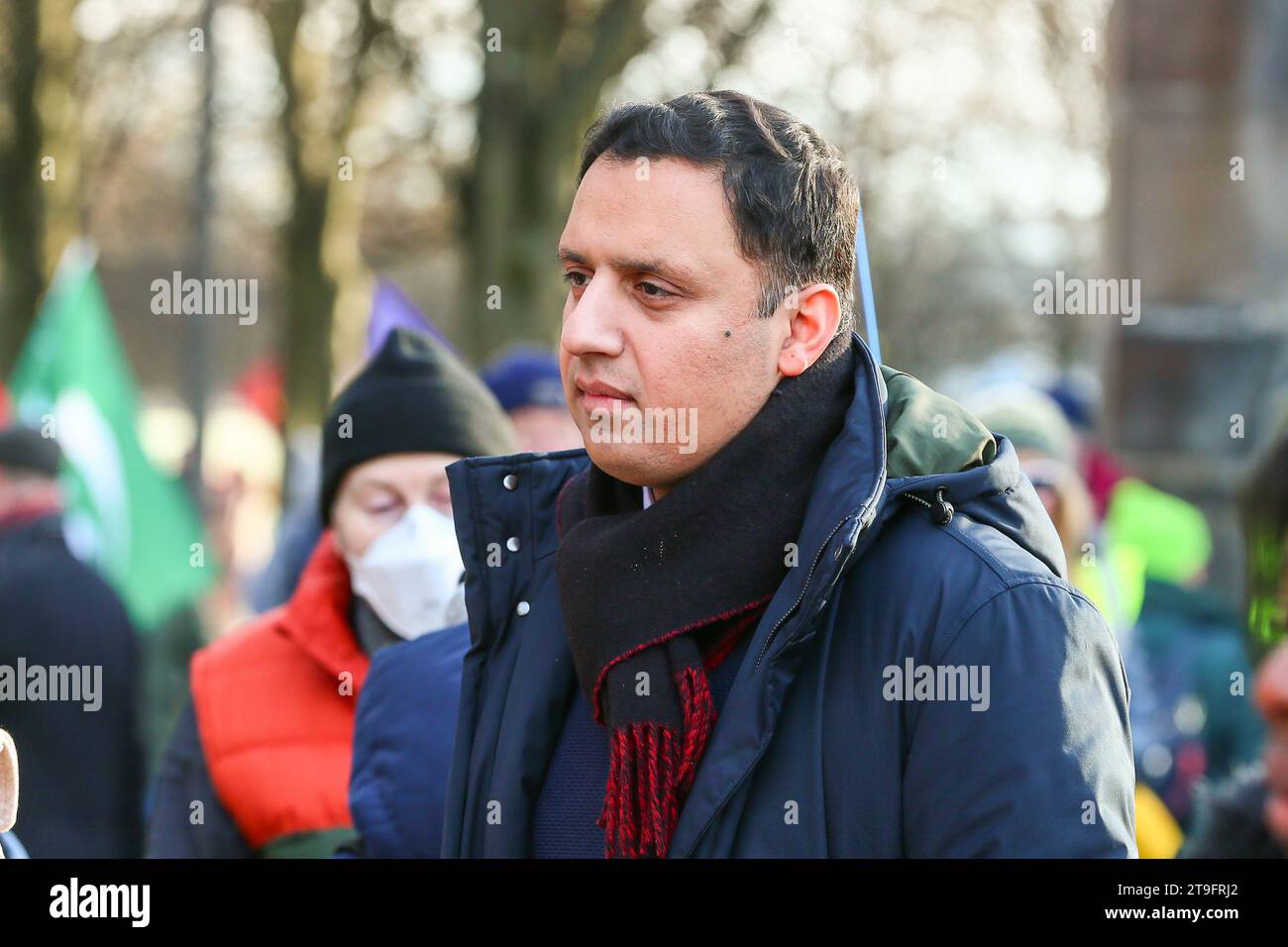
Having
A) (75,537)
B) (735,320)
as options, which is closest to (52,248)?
(75,537)

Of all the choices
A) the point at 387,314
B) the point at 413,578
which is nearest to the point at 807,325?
the point at 413,578

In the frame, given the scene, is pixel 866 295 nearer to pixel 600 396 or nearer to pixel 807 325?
pixel 807 325

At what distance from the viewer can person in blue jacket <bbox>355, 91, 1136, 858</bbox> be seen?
89.8 inches

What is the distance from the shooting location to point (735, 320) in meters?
2.49

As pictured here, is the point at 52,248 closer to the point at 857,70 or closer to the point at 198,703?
the point at 857,70

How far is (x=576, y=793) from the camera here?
2.57m

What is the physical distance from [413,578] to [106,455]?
4547mm

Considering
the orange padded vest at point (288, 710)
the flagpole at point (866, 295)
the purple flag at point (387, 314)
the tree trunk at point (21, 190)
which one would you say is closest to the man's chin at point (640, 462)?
the flagpole at point (866, 295)

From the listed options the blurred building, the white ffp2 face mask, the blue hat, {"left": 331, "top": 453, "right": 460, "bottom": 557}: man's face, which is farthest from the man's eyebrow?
the blurred building

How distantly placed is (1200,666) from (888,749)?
14.4ft

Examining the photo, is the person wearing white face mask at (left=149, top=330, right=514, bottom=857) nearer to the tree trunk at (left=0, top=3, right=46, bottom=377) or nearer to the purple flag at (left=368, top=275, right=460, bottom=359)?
the purple flag at (left=368, top=275, right=460, bottom=359)

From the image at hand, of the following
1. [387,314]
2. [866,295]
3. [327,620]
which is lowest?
[327,620]

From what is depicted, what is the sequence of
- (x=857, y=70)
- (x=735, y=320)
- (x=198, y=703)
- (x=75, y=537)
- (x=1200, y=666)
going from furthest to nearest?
(x=857, y=70) < (x=75, y=537) < (x=1200, y=666) < (x=198, y=703) < (x=735, y=320)
